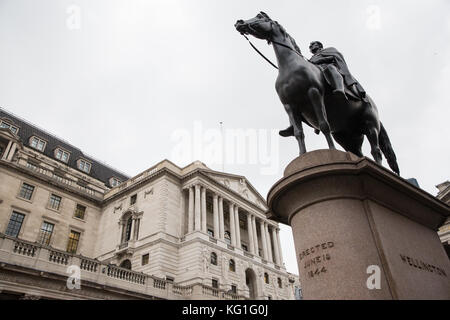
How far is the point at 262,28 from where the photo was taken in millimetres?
6508

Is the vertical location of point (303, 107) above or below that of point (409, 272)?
above

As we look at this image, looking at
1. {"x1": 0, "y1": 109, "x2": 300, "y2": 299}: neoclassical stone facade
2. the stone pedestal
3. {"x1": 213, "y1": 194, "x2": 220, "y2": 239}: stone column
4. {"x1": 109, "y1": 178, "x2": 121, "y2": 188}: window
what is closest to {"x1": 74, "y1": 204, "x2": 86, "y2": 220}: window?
{"x1": 0, "y1": 109, "x2": 300, "y2": 299}: neoclassical stone facade

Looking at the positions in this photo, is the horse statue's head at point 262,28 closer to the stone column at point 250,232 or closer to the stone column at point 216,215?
the stone column at point 216,215

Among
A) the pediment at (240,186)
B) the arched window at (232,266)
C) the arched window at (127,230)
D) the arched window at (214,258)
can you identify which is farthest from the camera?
the pediment at (240,186)

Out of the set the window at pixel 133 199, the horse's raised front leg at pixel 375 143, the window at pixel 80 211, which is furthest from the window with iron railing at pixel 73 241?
the horse's raised front leg at pixel 375 143

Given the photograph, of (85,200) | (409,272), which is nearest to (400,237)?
(409,272)

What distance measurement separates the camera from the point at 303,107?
592cm

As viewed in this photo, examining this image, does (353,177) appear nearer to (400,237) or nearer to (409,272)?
(400,237)

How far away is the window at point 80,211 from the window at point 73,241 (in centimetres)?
229

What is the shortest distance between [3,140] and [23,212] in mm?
9981

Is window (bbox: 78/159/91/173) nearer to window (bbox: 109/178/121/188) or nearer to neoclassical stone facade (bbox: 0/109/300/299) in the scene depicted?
neoclassical stone facade (bbox: 0/109/300/299)

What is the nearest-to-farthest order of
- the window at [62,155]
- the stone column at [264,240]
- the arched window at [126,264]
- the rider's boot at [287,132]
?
the rider's boot at [287,132], the arched window at [126,264], the stone column at [264,240], the window at [62,155]

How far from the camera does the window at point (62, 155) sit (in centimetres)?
4900

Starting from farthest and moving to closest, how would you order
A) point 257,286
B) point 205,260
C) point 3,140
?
point 257,286 → point 3,140 → point 205,260
